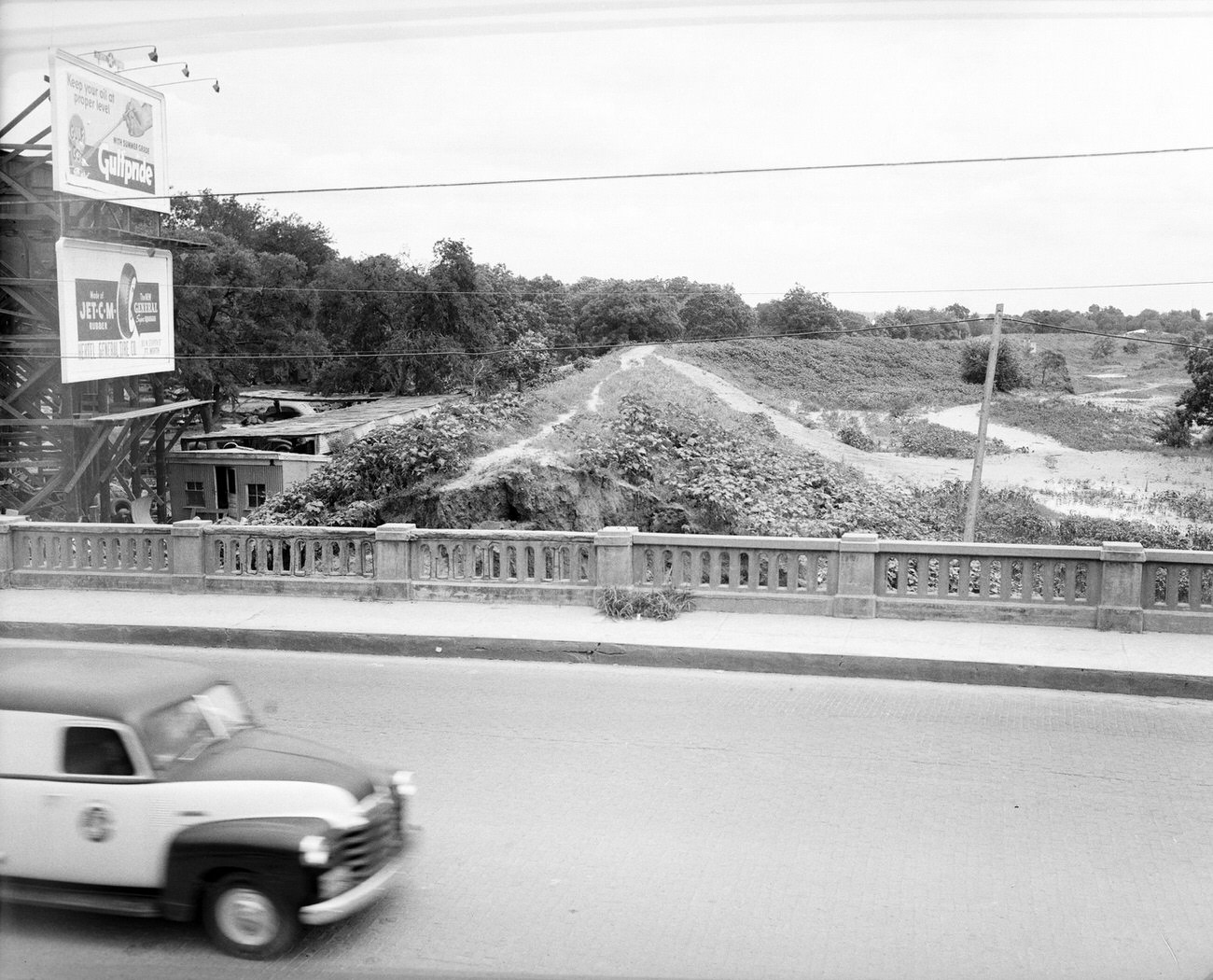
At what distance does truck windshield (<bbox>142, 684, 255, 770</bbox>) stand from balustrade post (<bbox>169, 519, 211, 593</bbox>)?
8.55 metres

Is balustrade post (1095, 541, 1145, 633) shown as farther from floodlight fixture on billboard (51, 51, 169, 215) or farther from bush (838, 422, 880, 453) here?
bush (838, 422, 880, 453)

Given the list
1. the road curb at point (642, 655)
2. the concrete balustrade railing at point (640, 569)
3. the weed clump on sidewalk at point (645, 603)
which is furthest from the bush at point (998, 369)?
the road curb at point (642, 655)

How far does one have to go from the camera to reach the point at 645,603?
12.8 metres

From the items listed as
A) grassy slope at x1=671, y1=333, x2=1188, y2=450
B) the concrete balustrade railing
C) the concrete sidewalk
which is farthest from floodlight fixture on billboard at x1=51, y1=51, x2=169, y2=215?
grassy slope at x1=671, y1=333, x2=1188, y2=450

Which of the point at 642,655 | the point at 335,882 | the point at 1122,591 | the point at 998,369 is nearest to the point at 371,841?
the point at 335,882

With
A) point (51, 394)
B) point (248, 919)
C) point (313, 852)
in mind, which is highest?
point (51, 394)

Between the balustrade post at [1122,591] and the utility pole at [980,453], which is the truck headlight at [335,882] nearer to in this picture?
the balustrade post at [1122,591]

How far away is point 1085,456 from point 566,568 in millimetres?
34622

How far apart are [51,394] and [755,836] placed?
34109mm

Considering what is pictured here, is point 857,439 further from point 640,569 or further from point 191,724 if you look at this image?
point 191,724

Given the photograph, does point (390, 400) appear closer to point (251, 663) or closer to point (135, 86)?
point (135, 86)

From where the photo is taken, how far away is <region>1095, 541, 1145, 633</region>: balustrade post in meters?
11.9

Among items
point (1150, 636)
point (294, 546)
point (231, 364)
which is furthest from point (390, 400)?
point (1150, 636)

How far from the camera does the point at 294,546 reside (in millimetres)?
14289
